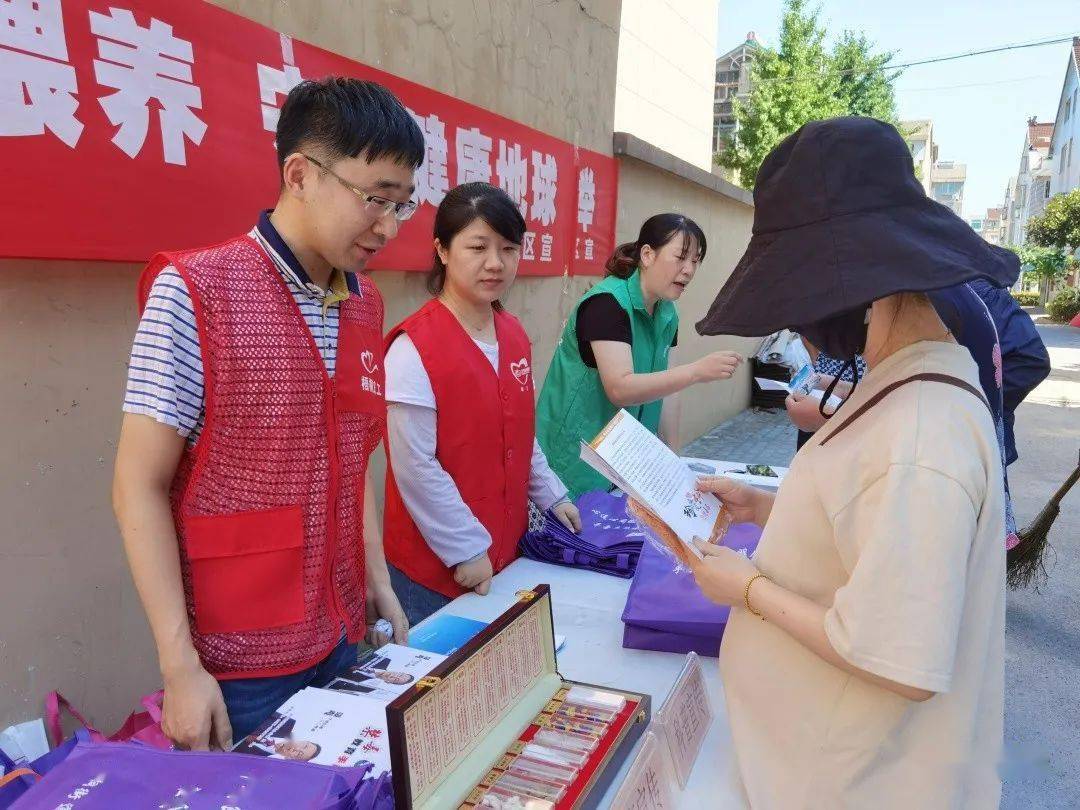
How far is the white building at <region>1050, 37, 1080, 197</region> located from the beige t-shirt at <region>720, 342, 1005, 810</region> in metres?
36.5

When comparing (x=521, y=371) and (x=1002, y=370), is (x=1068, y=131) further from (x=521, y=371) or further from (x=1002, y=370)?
(x=521, y=371)

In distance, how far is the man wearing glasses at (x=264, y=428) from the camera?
1.07 m

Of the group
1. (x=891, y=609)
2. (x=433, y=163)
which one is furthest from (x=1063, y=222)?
(x=891, y=609)

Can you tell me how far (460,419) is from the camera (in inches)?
69.9

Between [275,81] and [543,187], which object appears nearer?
[275,81]

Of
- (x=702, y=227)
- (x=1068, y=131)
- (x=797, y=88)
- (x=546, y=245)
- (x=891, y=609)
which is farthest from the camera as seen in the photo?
(x=1068, y=131)

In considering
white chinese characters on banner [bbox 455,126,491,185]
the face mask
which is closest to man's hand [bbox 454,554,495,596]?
the face mask

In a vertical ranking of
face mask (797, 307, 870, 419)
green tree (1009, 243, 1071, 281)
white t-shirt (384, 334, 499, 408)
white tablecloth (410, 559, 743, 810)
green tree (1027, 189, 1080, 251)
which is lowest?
white tablecloth (410, 559, 743, 810)

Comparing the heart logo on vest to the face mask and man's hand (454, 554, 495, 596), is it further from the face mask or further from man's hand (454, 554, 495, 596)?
the face mask

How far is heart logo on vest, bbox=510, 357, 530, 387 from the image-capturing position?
1925mm

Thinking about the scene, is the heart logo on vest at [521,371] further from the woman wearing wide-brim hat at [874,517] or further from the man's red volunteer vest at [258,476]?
the woman wearing wide-brim hat at [874,517]

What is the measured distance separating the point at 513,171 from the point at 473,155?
0.37 m

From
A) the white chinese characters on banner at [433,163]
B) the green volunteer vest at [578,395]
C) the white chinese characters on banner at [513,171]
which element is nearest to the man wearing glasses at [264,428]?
the green volunteer vest at [578,395]

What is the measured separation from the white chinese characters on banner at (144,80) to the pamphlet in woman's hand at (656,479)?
1328mm
